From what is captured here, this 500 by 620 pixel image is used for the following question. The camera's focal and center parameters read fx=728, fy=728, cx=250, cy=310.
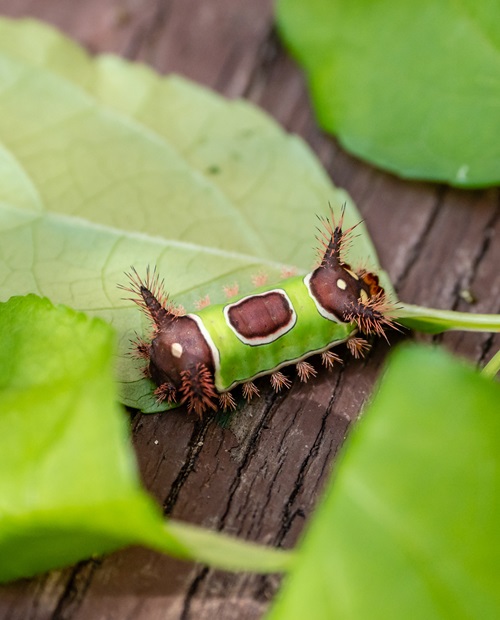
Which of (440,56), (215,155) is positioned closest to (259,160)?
(215,155)

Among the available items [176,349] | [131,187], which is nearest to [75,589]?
[176,349]

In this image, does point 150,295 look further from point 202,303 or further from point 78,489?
point 78,489

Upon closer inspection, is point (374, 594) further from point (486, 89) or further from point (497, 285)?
point (486, 89)

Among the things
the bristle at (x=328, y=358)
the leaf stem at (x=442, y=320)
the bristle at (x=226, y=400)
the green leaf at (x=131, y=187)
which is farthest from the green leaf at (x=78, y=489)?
the leaf stem at (x=442, y=320)

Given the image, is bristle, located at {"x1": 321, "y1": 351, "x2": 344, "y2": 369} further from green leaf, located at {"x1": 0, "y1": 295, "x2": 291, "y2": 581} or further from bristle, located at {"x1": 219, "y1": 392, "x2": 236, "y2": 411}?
green leaf, located at {"x1": 0, "y1": 295, "x2": 291, "y2": 581}

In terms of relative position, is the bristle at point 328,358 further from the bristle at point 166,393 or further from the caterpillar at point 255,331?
the bristle at point 166,393

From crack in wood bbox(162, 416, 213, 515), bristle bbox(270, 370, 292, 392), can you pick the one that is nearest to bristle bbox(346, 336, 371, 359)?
bristle bbox(270, 370, 292, 392)
